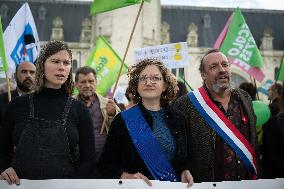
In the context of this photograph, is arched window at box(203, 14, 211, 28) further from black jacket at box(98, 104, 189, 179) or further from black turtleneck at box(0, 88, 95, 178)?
black turtleneck at box(0, 88, 95, 178)

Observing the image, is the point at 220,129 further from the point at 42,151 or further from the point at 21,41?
the point at 21,41

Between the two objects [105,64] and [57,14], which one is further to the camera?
[57,14]

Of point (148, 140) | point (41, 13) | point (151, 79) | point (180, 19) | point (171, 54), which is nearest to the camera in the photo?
point (148, 140)

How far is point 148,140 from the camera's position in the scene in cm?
317

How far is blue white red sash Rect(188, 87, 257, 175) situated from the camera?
372 centimetres

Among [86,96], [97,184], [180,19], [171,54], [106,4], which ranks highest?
[180,19]

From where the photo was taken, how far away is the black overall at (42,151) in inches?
118

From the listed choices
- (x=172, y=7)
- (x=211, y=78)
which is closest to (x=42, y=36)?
(x=172, y=7)

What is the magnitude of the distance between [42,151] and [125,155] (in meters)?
0.60

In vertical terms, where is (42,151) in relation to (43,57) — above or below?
below

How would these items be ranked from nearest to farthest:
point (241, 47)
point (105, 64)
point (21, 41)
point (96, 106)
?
point (96, 106) → point (21, 41) → point (241, 47) → point (105, 64)

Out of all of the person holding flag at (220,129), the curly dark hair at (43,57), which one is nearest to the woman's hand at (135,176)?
the person holding flag at (220,129)

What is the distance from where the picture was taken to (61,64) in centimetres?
319

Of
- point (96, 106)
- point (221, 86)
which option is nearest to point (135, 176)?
point (221, 86)
